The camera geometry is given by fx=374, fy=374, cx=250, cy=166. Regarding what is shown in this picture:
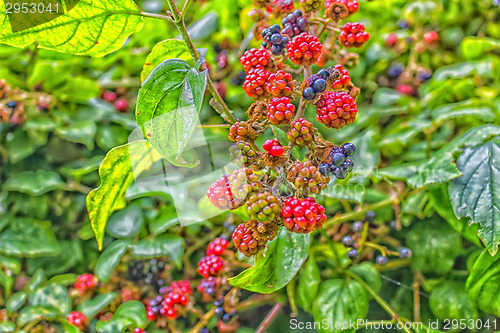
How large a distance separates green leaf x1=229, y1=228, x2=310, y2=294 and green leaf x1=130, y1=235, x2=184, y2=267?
1.03ft

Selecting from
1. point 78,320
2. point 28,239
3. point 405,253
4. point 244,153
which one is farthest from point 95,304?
point 405,253

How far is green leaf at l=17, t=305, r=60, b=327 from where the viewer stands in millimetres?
923

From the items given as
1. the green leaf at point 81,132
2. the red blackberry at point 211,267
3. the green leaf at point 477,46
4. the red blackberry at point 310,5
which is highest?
the red blackberry at point 310,5

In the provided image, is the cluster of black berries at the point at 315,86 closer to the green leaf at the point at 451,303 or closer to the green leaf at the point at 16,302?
the green leaf at the point at 451,303

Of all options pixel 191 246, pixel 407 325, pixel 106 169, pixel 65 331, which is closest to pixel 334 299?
pixel 407 325

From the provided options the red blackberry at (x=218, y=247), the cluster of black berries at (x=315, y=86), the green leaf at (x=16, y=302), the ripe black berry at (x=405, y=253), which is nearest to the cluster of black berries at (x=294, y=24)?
the cluster of black berries at (x=315, y=86)

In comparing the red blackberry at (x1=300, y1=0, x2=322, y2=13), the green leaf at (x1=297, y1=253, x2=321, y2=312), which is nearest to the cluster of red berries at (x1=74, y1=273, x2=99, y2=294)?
the green leaf at (x1=297, y1=253, x2=321, y2=312)

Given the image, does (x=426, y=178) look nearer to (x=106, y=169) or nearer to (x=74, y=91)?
(x=106, y=169)

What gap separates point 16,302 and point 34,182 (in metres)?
0.33

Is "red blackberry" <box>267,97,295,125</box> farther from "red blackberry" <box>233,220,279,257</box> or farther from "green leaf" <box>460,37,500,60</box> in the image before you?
"green leaf" <box>460,37,500,60</box>

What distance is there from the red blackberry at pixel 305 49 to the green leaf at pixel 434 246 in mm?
563

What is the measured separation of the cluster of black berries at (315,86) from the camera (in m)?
0.58

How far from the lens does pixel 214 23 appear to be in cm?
112

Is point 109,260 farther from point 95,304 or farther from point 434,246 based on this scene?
point 434,246
